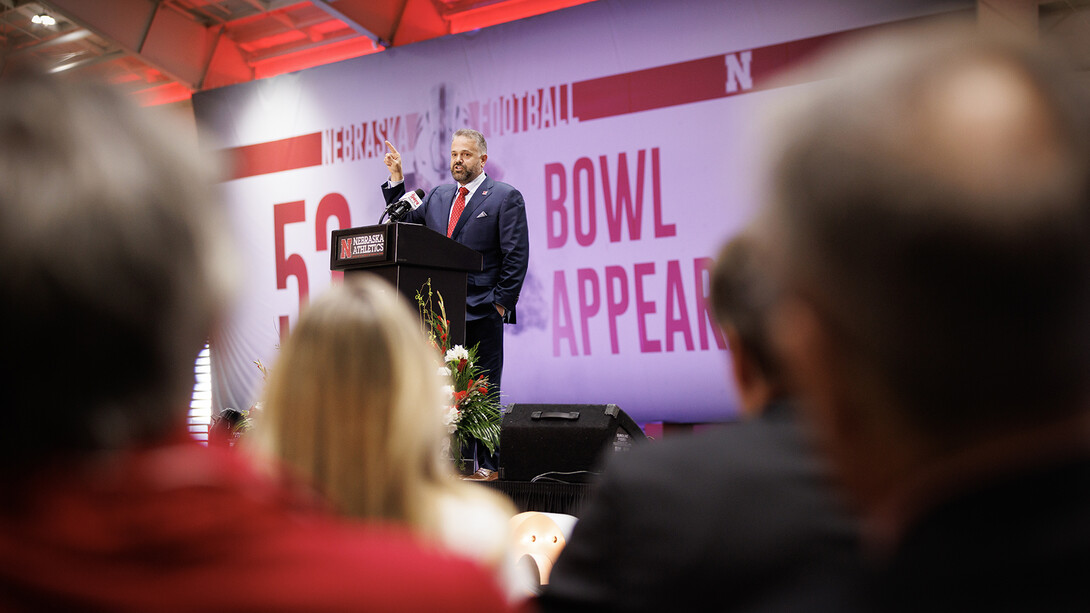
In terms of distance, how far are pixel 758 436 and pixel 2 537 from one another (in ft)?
2.04

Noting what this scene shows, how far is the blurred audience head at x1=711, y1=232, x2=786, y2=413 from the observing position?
967 mm

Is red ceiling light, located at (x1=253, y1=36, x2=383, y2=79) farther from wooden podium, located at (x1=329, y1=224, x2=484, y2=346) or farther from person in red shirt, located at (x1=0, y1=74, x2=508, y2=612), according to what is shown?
person in red shirt, located at (x1=0, y1=74, x2=508, y2=612)

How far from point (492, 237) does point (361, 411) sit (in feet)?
12.5

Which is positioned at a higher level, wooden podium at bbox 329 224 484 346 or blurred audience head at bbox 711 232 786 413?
wooden podium at bbox 329 224 484 346

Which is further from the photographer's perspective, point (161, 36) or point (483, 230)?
point (161, 36)

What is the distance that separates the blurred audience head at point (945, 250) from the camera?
365 millimetres

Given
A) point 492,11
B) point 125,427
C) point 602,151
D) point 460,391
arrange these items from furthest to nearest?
point 492,11 → point 602,151 → point 460,391 → point 125,427

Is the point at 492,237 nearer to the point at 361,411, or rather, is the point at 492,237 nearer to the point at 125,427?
the point at 361,411

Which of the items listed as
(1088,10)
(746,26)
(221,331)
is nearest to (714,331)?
(746,26)

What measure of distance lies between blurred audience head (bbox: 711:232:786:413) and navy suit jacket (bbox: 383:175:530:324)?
369 centimetres

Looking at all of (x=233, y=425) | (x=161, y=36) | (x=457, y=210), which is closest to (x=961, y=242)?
(x=457, y=210)

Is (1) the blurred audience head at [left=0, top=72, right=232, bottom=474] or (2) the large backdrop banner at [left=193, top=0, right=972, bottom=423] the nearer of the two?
(1) the blurred audience head at [left=0, top=72, right=232, bottom=474]

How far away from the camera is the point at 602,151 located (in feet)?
17.4

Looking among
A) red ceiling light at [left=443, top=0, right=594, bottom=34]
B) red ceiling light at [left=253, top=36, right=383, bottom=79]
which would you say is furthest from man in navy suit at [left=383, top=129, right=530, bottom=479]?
red ceiling light at [left=253, top=36, right=383, bottom=79]
